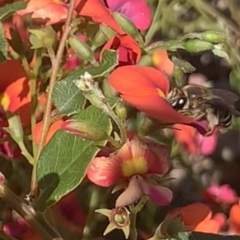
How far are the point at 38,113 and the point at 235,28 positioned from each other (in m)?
0.61

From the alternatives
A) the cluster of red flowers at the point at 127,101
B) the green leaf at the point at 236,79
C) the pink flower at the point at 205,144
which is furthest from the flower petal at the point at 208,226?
the green leaf at the point at 236,79

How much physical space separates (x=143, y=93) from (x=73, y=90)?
0.09 metres

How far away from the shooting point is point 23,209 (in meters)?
0.64

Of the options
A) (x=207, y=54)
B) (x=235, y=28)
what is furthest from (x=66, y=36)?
(x=207, y=54)

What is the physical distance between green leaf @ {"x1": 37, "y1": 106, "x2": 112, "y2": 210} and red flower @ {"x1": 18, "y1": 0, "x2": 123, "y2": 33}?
0.39ft

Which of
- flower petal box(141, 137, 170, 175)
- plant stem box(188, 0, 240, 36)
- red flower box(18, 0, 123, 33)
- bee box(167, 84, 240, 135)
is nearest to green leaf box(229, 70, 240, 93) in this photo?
plant stem box(188, 0, 240, 36)

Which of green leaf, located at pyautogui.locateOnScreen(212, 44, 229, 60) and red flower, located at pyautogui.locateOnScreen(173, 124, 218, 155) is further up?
green leaf, located at pyautogui.locateOnScreen(212, 44, 229, 60)

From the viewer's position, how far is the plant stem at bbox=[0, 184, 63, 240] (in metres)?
0.63

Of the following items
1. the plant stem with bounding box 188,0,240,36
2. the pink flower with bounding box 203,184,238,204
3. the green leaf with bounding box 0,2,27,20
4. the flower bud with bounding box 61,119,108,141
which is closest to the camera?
the flower bud with bounding box 61,119,108,141

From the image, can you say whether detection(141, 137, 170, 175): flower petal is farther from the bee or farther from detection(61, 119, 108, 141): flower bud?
the bee

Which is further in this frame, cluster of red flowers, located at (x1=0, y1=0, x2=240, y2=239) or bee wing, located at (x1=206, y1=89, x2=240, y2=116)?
bee wing, located at (x1=206, y1=89, x2=240, y2=116)

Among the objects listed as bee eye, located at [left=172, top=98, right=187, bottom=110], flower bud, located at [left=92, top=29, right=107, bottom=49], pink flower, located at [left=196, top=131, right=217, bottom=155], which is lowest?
pink flower, located at [left=196, top=131, right=217, bottom=155]

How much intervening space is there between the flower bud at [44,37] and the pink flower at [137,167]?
0.49ft

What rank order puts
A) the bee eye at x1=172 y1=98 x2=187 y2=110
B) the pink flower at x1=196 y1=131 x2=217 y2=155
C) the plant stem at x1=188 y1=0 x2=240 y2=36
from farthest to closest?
the plant stem at x1=188 y1=0 x2=240 y2=36 → the pink flower at x1=196 y1=131 x2=217 y2=155 → the bee eye at x1=172 y1=98 x2=187 y2=110
